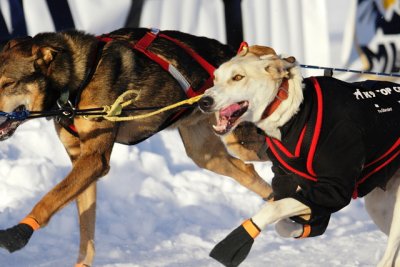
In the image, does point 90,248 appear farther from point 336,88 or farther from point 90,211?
point 336,88

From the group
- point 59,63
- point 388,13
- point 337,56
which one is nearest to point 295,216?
point 59,63

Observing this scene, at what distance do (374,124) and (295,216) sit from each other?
566mm

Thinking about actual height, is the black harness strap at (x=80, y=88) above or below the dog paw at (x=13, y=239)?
above

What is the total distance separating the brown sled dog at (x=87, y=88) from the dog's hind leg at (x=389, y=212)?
1.26 meters

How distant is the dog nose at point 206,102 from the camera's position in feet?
11.4

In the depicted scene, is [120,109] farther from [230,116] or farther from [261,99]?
[261,99]

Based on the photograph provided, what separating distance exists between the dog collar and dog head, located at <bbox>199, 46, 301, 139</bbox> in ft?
0.03

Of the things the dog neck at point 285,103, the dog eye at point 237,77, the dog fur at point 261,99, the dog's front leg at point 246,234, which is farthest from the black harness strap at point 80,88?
the dog's front leg at point 246,234

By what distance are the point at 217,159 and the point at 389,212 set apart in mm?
1539

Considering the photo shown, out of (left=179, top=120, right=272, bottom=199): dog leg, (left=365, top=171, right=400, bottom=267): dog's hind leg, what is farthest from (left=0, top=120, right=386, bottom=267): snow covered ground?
(left=365, top=171, right=400, bottom=267): dog's hind leg

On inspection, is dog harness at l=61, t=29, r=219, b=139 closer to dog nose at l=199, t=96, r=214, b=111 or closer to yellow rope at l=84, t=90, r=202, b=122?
yellow rope at l=84, t=90, r=202, b=122

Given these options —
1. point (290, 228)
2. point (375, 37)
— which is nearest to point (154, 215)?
point (290, 228)

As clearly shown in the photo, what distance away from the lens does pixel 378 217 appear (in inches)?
156

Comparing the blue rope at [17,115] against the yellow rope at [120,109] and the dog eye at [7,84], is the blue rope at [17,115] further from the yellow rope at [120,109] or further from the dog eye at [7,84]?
the yellow rope at [120,109]
